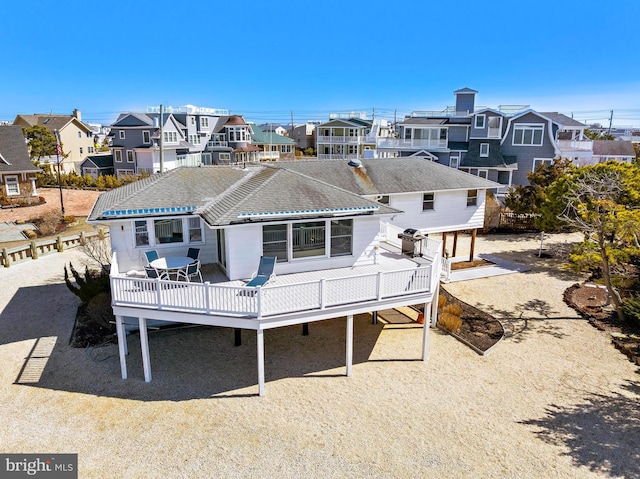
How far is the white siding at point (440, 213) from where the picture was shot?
2200cm

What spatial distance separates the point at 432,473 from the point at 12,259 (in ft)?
79.1

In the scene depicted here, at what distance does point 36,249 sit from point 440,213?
22.0m

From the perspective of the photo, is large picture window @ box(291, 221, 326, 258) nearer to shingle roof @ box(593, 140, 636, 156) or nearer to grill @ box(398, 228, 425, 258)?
grill @ box(398, 228, 425, 258)

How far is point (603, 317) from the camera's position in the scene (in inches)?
704

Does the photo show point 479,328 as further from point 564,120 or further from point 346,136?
point 346,136

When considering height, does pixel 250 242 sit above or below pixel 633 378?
above

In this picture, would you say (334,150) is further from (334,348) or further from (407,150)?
(334,348)

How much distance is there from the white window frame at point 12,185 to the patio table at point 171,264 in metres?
32.6

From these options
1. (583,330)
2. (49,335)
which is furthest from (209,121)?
(583,330)

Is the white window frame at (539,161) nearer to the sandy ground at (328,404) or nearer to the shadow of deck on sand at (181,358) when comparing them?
the sandy ground at (328,404)

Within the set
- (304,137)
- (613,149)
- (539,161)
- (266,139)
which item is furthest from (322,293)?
(304,137)

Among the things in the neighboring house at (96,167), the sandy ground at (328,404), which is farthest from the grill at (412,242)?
the neighboring house at (96,167)

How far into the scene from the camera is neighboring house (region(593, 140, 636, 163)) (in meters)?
59.9

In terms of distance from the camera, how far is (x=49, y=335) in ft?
52.2
